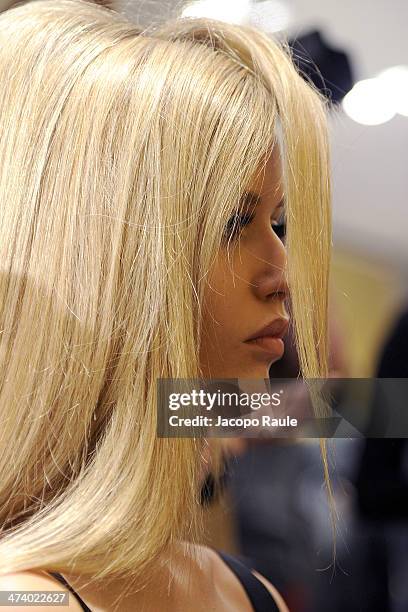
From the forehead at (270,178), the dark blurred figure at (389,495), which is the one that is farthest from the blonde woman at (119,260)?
the dark blurred figure at (389,495)

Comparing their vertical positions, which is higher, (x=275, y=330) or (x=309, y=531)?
(x=275, y=330)

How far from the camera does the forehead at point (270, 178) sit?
2.98 ft

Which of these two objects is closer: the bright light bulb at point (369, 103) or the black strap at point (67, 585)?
the black strap at point (67, 585)

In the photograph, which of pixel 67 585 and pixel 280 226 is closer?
pixel 67 585

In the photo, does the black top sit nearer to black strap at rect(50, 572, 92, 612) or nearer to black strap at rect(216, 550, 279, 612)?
black strap at rect(216, 550, 279, 612)

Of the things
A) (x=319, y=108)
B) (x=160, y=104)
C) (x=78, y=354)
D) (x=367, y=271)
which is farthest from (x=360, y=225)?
(x=78, y=354)

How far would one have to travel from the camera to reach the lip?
0.94m

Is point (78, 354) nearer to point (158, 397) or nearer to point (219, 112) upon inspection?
point (158, 397)

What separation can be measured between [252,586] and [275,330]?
362 mm

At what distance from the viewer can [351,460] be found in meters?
0.96

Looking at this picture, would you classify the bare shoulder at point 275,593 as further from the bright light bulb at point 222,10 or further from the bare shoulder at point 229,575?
the bright light bulb at point 222,10

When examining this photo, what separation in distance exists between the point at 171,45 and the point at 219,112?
0.42 feet

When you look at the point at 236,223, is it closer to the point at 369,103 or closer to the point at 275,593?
the point at 369,103

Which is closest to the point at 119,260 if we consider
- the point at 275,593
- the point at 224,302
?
the point at 224,302
